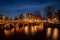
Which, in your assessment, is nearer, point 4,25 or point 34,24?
point 4,25

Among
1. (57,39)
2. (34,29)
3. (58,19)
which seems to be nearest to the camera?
(57,39)

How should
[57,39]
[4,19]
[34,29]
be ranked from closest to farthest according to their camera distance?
[57,39] → [4,19] → [34,29]

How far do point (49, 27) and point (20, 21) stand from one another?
207cm

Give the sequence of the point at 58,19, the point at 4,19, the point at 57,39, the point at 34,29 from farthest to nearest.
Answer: the point at 34,29, the point at 4,19, the point at 58,19, the point at 57,39

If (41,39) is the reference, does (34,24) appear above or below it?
above

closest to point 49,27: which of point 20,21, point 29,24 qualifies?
point 29,24

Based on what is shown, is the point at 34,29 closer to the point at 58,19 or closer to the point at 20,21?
the point at 20,21

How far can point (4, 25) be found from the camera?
8.91 metres

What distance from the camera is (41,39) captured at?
7.76 meters

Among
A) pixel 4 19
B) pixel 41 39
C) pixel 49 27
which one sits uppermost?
pixel 4 19

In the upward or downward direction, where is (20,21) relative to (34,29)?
upward

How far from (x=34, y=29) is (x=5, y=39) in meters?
3.09

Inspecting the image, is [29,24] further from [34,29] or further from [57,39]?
[57,39]

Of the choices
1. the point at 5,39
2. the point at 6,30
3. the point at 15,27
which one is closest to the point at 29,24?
the point at 15,27
